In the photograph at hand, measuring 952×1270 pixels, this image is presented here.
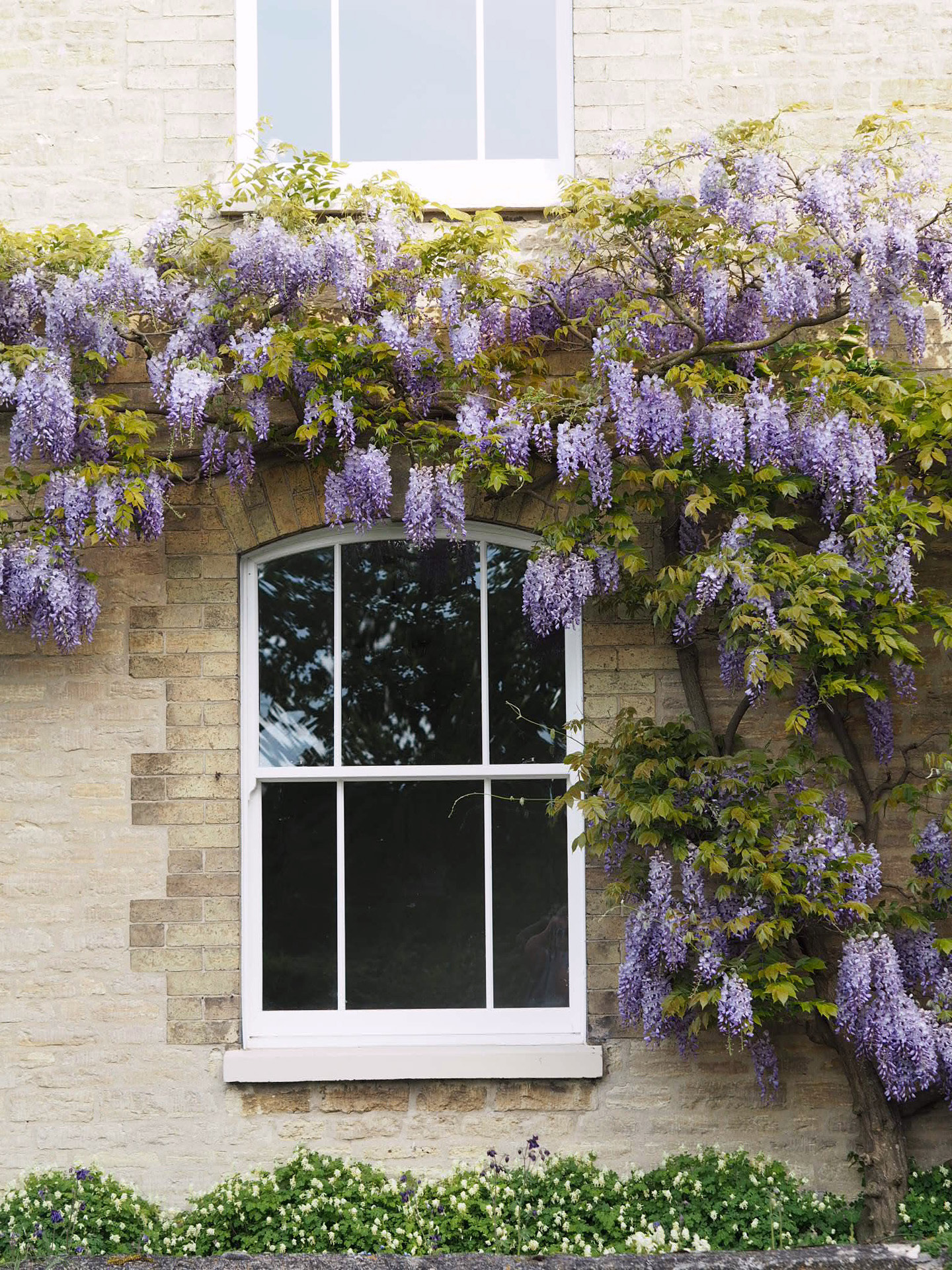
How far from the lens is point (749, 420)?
167 inches

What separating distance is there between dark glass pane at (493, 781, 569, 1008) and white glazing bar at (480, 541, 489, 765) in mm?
220

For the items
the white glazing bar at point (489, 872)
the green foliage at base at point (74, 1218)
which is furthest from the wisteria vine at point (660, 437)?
the green foliage at base at point (74, 1218)

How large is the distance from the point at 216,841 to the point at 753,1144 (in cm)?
228

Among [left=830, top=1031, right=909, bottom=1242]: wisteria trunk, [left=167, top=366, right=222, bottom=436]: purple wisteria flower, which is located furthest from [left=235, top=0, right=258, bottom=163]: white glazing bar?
[left=830, top=1031, right=909, bottom=1242]: wisteria trunk

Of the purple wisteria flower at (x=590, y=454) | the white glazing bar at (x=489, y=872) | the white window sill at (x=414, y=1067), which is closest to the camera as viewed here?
the purple wisteria flower at (x=590, y=454)

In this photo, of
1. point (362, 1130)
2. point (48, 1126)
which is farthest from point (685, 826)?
point (48, 1126)

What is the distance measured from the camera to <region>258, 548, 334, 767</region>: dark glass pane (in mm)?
4828

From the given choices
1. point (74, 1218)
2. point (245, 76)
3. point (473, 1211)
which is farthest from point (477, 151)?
point (74, 1218)

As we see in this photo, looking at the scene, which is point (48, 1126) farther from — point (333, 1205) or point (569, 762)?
point (569, 762)

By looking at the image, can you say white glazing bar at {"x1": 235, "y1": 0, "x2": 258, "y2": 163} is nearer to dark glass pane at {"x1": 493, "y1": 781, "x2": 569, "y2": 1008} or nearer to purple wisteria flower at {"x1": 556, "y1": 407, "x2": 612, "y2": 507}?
purple wisteria flower at {"x1": 556, "y1": 407, "x2": 612, "y2": 507}

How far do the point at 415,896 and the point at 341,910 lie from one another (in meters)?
0.29

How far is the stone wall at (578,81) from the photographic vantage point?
191 inches

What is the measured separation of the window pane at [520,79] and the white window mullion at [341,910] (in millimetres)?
2657

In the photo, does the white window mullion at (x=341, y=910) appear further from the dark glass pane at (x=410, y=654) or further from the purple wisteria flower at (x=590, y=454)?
the purple wisteria flower at (x=590, y=454)
